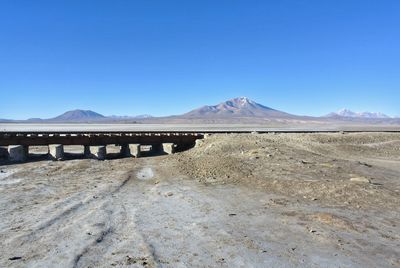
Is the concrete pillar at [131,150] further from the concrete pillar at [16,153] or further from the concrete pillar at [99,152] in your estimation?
the concrete pillar at [16,153]

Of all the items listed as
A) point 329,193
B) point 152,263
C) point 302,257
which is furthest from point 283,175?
point 152,263

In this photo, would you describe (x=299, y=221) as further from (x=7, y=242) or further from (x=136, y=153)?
(x=136, y=153)

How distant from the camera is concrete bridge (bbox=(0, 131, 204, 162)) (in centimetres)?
2205

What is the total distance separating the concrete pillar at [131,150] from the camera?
2361 centimetres

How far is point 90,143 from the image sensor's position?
958 inches

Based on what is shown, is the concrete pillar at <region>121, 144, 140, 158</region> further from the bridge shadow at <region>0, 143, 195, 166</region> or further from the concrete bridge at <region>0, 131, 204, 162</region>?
the bridge shadow at <region>0, 143, 195, 166</region>

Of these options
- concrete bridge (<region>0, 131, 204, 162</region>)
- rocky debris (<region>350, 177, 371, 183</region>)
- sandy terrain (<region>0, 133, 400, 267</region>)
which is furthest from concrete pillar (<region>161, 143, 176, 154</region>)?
rocky debris (<region>350, 177, 371, 183</region>)

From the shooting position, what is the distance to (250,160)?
1878 centimetres

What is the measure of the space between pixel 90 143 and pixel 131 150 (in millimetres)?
2491

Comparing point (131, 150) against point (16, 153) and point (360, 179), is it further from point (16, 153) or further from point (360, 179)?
point (360, 179)

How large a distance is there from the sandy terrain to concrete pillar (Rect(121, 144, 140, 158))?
13.6 ft

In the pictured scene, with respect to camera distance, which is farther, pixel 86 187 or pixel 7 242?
pixel 86 187

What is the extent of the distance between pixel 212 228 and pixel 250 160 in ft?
31.9

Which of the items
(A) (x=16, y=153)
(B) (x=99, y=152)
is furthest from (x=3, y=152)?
(B) (x=99, y=152)
